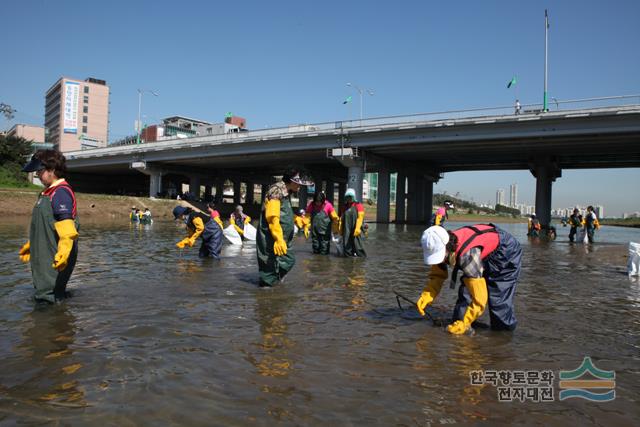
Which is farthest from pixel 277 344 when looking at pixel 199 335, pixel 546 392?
pixel 546 392

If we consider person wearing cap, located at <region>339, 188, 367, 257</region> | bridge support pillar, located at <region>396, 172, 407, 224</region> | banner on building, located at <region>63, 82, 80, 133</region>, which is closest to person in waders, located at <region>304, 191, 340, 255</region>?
person wearing cap, located at <region>339, 188, 367, 257</region>

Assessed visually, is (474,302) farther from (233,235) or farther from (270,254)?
(233,235)

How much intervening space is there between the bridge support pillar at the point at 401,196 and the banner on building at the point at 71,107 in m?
108

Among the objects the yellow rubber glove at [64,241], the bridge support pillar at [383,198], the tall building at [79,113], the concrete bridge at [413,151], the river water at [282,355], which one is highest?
the tall building at [79,113]

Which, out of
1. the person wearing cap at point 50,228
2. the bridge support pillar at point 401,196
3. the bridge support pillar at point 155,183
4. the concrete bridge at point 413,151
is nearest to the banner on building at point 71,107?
the concrete bridge at point 413,151

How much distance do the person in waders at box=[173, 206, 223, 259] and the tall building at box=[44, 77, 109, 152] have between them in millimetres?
129048

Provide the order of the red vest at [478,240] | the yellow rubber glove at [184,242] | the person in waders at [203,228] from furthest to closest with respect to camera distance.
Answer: the person in waders at [203,228]
the yellow rubber glove at [184,242]
the red vest at [478,240]

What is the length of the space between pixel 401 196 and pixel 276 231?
55795mm

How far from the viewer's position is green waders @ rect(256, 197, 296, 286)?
7848 millimetres

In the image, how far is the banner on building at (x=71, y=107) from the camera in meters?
127

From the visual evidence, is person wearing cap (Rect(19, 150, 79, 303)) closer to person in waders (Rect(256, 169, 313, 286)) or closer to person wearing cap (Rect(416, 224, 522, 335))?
person in waders (Rect(256, 169, 313, 286))

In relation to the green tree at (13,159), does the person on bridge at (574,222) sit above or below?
below

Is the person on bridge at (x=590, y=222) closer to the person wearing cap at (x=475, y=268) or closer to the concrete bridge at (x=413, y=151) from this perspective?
the concrete bridge at (x=413, y=151)

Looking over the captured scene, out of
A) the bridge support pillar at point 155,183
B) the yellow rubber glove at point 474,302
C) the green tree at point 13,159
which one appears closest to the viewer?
the yellow rubber glove at point 474,302
